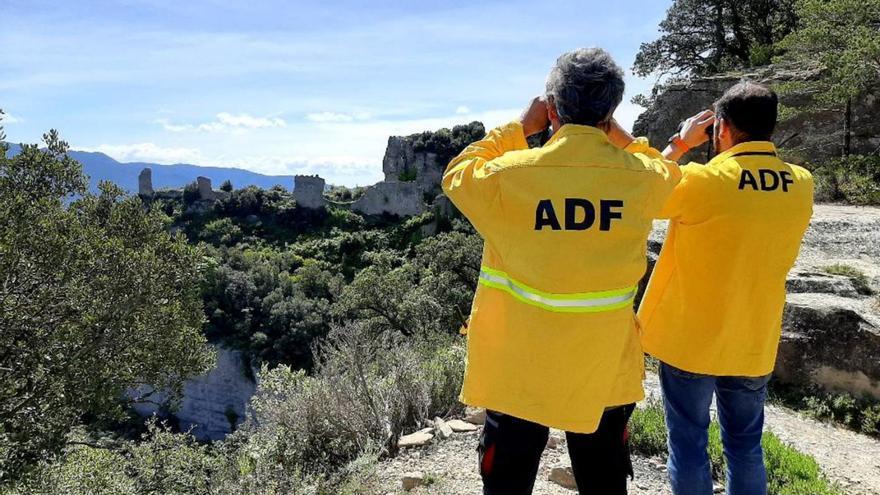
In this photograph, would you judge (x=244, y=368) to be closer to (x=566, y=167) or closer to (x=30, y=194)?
(x=30, y=194)

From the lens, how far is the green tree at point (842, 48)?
7.57 meters

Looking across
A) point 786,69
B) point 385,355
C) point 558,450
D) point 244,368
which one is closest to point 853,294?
point 558,450

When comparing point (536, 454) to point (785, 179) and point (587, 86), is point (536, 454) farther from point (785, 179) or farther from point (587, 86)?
point (785, 179)

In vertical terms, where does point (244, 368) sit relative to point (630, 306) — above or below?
below

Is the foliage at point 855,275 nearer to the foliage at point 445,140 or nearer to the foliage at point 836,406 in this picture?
the foliage at point 836,406

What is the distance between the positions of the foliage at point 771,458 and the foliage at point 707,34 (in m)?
13.7

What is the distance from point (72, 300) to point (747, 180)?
17.5 feet

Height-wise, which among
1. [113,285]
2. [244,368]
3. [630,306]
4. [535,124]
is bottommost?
[244,368]

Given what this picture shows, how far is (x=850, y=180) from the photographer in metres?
7.73

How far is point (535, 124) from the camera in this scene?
5.37ft

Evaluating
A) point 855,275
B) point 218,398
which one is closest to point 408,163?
point 218,398

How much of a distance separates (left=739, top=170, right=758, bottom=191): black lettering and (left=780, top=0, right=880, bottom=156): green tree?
758 centimetres

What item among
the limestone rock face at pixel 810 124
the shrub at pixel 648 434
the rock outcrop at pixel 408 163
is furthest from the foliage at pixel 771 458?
the rock outcrop at pixel 408 163

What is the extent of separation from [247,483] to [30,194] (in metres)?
4.17
